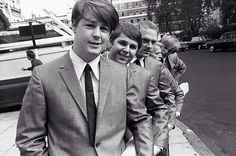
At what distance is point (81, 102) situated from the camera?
1.49m

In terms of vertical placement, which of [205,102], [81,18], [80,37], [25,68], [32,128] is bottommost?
[205,102]

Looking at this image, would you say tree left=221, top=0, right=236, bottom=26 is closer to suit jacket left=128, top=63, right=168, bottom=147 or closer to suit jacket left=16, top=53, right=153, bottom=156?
suit jacket left=128, top=63, right=168, bottom=147

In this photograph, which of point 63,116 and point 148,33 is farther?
point 148,33

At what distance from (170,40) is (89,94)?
2253mm

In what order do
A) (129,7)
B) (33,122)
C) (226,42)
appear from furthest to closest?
(129,7)
(226,42)
(33,122)

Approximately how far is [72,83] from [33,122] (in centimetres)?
30

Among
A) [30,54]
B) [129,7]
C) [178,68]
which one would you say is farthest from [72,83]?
[129,7]

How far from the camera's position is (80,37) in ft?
5.06

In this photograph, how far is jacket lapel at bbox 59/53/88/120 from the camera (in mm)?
1483

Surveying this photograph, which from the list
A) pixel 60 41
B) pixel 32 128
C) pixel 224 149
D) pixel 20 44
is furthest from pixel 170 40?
pixel 20 44

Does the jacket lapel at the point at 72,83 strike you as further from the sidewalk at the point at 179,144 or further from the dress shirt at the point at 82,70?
the sidewalk at the point at 179,144

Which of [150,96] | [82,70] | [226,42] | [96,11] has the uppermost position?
[96,11]

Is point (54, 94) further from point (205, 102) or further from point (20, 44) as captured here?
point (20, 44)

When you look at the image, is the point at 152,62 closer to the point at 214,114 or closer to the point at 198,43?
the point at 214,114
